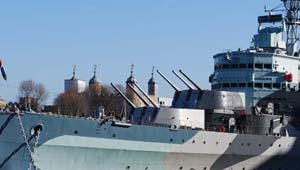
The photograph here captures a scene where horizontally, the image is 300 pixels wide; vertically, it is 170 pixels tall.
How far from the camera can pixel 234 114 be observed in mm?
27062

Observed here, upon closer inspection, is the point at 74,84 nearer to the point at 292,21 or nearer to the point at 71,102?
the point at 71,102

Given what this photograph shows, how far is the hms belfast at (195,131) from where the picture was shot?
73.4 feet

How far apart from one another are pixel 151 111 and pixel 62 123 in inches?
194

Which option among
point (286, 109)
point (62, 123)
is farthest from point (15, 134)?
point (286, 109)

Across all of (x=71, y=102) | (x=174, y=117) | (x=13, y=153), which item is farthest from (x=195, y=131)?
(x=71, y=102)

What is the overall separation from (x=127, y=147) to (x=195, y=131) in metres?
2.99

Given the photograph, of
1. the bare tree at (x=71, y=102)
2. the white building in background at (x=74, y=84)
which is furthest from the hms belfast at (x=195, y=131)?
the white building in background at (x=74, y=84)

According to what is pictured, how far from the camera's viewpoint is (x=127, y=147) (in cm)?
2358

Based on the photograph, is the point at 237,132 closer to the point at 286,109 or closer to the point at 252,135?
the point at 252,135

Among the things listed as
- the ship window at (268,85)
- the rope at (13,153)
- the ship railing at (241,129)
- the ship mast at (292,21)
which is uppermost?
the ship mast at (292,21)

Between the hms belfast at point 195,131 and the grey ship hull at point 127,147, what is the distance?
0.12 ft

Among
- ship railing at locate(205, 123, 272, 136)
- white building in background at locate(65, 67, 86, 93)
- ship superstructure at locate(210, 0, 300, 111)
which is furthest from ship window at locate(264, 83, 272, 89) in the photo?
white building in background at locate(65, 67, 86, 93)

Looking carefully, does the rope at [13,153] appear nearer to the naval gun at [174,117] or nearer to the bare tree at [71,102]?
the naval gun at [174,117]

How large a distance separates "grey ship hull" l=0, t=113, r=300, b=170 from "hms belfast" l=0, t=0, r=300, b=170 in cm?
4
